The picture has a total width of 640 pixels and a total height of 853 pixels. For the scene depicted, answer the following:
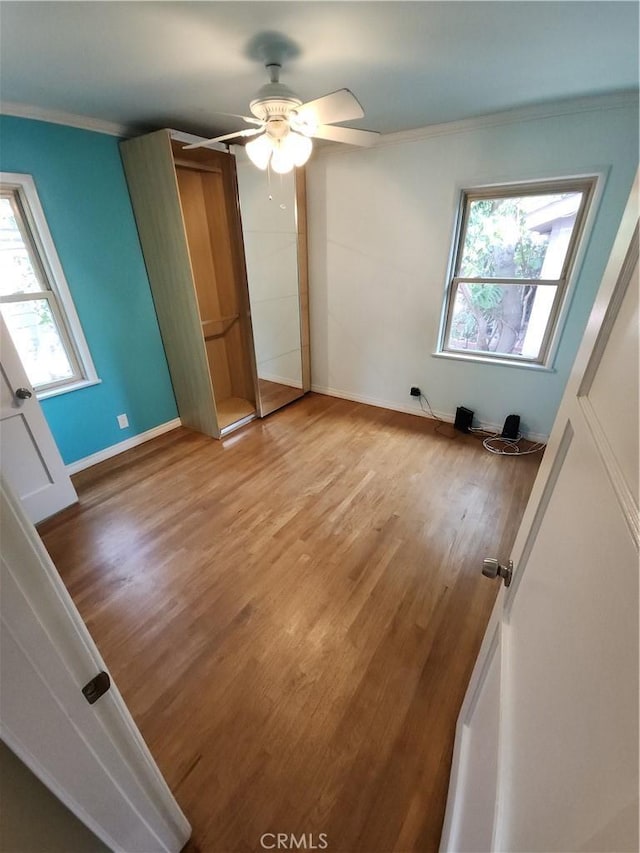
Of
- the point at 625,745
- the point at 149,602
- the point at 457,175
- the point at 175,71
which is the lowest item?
the point at 149,602

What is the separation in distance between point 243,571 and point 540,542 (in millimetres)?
1646

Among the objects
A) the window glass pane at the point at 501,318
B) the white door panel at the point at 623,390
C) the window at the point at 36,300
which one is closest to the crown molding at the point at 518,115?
the window glass pane at the point at 501,318

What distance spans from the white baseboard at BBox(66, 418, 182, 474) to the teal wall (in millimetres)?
43

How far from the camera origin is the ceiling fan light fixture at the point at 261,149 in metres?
1.73

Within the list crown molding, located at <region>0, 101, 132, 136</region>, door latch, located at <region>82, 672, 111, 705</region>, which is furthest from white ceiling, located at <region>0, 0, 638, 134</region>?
door latch, located at <region>82, 672, 111, 705</region>

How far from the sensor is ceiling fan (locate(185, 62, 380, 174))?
5.08 ft

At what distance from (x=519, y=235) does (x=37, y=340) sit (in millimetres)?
3772

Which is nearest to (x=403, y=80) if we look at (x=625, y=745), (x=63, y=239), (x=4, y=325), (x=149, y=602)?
(x=63, y=239)

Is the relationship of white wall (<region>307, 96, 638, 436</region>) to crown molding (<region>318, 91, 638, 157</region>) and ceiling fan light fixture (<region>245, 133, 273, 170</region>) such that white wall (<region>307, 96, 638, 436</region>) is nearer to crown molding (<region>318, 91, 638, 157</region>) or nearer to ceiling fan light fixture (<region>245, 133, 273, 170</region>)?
crown molding (<region>318, 91, 638, 157</region>)

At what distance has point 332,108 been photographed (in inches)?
60.9

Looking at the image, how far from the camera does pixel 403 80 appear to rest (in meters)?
1.94

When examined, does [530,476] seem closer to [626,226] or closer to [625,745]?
[626,226]

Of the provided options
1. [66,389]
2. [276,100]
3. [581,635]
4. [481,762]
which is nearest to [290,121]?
[276,100]

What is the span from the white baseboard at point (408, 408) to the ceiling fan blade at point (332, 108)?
2554 millimetres
